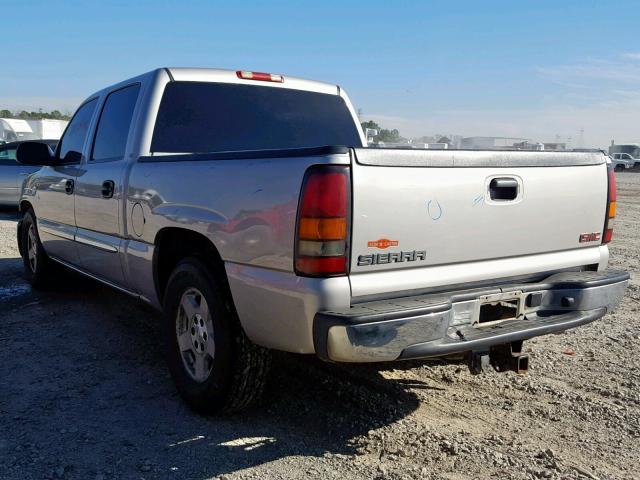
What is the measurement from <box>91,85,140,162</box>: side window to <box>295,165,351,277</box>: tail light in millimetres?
2190

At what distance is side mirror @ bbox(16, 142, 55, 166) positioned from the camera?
533 cm

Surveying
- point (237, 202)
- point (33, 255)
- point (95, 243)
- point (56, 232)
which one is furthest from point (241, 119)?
point (33, 255)

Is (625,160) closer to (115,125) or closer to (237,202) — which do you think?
(115,125)

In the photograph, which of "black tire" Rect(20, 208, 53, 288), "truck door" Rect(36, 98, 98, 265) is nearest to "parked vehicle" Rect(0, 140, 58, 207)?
"black tire" Rect(20, 208, 53, 288)

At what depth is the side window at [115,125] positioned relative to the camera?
452 cm

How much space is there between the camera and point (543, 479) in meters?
2.94

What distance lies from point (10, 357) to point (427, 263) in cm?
322

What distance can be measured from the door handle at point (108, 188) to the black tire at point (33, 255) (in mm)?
2078

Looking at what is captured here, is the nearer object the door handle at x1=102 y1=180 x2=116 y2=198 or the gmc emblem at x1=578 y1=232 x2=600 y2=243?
the gmc emblem at x1=578 y1=232 x2=600 y2=243

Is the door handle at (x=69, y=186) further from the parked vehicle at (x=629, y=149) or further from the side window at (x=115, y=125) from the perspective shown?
Result: the parked vehicle at (x=629, y=149)

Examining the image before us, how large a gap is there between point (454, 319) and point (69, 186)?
3.55m

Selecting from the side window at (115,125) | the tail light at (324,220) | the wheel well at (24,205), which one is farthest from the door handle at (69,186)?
the tail light at (324,220)

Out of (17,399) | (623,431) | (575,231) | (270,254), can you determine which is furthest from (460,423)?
(17,399)

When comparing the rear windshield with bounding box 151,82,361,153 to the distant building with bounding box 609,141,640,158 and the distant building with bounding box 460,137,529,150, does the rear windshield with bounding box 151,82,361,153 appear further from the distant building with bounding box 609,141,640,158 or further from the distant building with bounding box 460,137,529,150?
the distant building with bounding box 609,141,640,158
